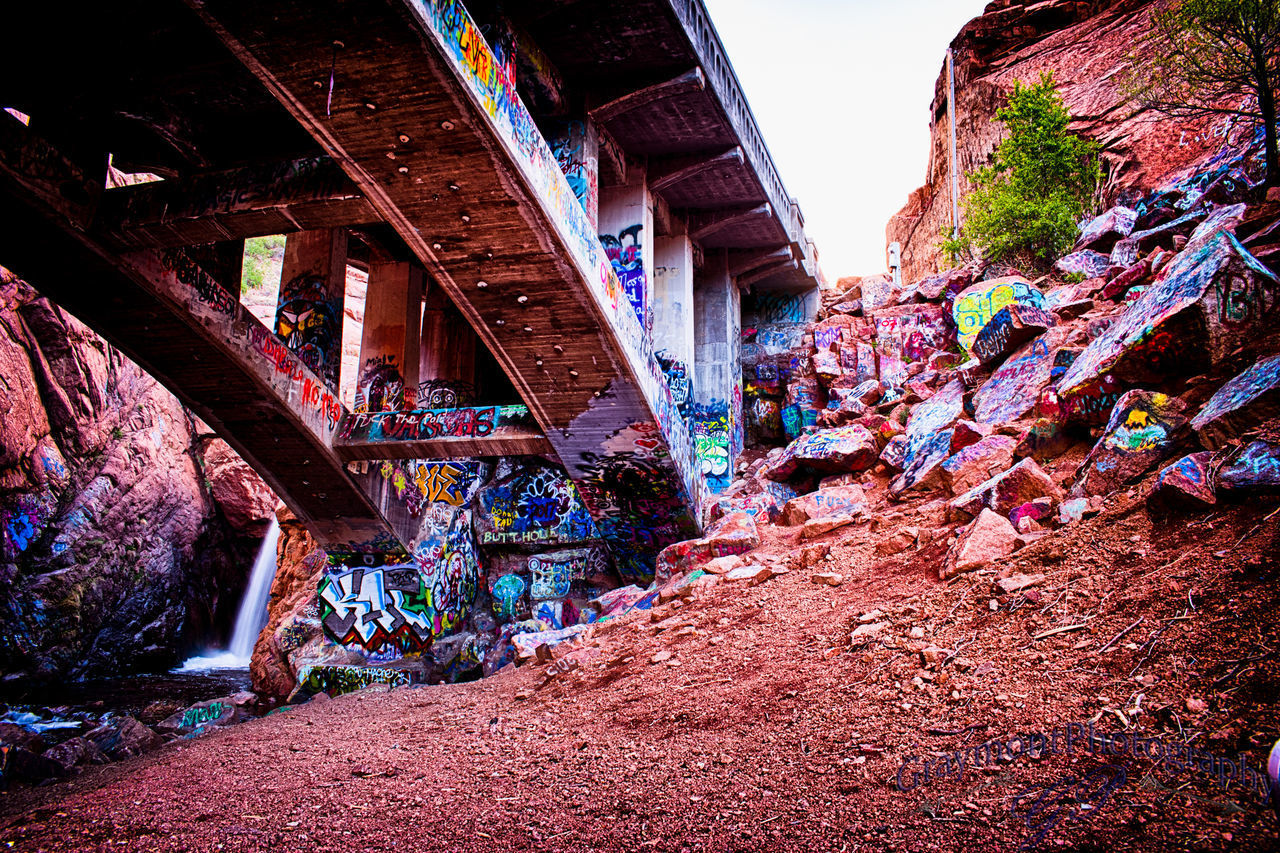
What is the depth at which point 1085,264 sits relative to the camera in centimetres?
941

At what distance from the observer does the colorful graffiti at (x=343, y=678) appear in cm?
881

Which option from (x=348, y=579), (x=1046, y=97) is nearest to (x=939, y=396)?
(x=348, y=579)

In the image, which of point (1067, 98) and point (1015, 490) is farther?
point (1067, 98)

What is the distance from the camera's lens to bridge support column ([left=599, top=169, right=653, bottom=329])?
10.2 m

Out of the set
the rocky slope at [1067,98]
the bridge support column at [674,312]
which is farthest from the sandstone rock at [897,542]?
the rocky slope at [1067,98]

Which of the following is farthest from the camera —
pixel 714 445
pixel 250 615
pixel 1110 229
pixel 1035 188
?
pixel 250 615

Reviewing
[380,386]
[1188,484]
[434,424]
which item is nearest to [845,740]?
[1188,484]

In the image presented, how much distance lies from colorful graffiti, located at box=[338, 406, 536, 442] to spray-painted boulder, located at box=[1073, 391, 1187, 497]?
6.20 meters

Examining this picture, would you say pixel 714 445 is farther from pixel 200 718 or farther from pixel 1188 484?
pixel 1188 484

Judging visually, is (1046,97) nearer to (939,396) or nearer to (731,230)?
(731,230)

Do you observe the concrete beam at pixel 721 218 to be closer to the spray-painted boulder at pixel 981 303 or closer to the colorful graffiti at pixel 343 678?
the spray-painted boulder at pixel 981 303

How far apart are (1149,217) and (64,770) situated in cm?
1442

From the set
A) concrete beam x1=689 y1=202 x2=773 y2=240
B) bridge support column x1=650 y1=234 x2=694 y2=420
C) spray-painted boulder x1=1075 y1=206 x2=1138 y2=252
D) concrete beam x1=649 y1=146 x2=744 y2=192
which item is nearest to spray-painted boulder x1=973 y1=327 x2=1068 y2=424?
spray-painted boulder x1=1075 y1=206 x2=1138 y2=252

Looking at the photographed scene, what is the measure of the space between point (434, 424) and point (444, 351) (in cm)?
340
